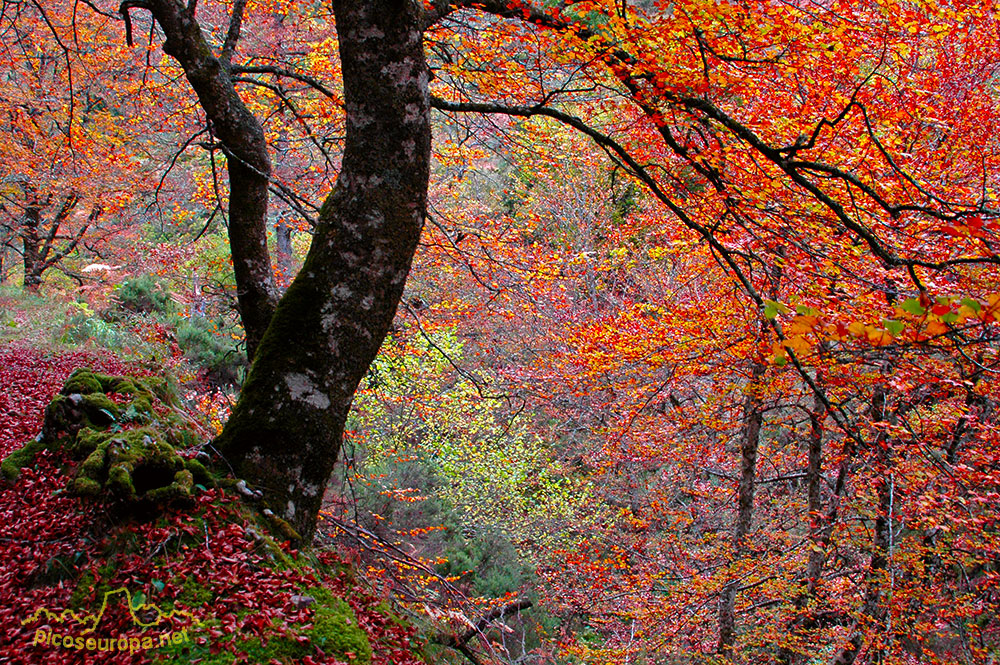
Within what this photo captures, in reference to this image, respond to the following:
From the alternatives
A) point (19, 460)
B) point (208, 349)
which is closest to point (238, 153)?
point (19, 460)

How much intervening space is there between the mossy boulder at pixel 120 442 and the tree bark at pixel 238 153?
66cm

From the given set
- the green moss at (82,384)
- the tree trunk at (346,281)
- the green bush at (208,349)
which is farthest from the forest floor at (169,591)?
the green bush at (208,349)

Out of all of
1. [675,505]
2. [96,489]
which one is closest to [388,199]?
[96,489]

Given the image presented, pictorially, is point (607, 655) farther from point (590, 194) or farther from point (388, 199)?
point (590, 194)

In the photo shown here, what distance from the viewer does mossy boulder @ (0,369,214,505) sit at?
2.27 m

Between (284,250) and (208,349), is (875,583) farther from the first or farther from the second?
(284,250)

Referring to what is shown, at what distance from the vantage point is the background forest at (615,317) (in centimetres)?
297

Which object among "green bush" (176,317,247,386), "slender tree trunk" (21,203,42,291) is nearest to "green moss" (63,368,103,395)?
"green bush" (176,317,247,386)

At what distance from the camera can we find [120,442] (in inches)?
92.6

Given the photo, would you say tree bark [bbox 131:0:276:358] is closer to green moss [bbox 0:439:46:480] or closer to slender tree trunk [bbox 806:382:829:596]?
green moss [bbox 0:439:46:480]

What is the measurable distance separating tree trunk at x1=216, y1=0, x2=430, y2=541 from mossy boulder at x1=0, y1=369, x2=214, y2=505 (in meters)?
0.24

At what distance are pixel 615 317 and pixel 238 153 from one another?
23.7 feet

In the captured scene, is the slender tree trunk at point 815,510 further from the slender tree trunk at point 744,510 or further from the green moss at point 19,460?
the green moss at point 19,460

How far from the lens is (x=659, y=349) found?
7.47 m
